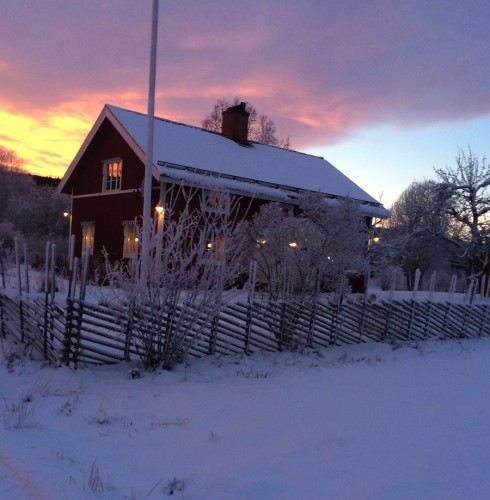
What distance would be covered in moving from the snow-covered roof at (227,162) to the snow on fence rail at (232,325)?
5.52 metres

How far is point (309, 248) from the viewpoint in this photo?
13359 mm

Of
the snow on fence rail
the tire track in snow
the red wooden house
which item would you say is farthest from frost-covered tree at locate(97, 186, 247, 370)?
the red wooden house

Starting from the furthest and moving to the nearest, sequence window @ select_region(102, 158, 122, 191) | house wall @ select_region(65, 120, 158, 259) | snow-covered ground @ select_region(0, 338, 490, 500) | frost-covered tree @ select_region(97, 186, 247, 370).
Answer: window @ select_region(102, 158, 122, 191) < house wall @ select_region(65, 120, 158, 259) < frost-covered tree @ select_region(97, 186, 247, 370) < snow-covered ground @ select_region(0, 338, 490, 500)

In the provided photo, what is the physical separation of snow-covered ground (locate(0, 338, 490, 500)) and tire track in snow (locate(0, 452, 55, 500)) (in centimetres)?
1

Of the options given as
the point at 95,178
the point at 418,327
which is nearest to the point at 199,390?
the point at 418,327

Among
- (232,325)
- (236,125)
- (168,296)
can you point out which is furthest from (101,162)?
(168,296)

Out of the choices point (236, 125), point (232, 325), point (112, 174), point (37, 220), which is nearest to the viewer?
point (232, 325)

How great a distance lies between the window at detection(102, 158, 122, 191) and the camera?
21.3 meters

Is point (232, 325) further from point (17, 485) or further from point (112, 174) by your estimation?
point (112, 174)

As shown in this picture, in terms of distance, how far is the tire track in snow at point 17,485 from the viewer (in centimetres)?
354

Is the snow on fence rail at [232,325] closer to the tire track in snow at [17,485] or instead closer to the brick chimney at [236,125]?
the tire track in snow at [17,485]

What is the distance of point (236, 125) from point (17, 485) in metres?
21.8

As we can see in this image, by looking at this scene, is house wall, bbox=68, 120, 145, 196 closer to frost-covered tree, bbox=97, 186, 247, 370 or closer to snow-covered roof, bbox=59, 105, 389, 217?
snow-covered roof, bbox=59, 105, 389, 217

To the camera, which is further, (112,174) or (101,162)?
(101,162)
